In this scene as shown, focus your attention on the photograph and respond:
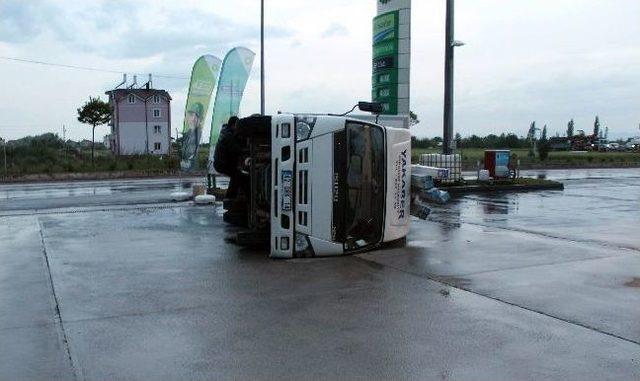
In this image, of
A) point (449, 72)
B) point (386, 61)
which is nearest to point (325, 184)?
point (386, 61)

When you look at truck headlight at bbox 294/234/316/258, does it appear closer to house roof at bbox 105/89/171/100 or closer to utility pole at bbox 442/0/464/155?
utility pole at bbox 442/0/464/155

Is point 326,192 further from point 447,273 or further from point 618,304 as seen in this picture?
point 618,304

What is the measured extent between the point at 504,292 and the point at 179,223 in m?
7.55

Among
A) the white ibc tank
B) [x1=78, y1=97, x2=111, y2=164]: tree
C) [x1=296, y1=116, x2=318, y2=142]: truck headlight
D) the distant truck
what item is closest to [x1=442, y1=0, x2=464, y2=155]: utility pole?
the white ibc tank

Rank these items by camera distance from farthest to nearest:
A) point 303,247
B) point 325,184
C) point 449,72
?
1. point 449,72
2. point 303,247
3. point 325,184

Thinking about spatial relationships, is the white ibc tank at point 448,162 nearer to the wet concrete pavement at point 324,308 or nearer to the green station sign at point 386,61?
the green station sign at point 386,61

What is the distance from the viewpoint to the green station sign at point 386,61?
60.6 feet

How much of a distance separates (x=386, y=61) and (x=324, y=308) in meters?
13.5

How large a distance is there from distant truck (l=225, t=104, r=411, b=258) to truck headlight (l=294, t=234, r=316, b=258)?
0.5 inches

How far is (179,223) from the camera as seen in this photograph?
41.5ft

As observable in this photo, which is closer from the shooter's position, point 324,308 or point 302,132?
point 324,308

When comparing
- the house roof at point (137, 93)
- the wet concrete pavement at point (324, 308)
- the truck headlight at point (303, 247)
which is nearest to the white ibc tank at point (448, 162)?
the wet concrete pavement at point (324, 308)

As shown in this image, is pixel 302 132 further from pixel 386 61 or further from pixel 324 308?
pixel 386 61

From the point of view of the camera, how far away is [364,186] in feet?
29.0
